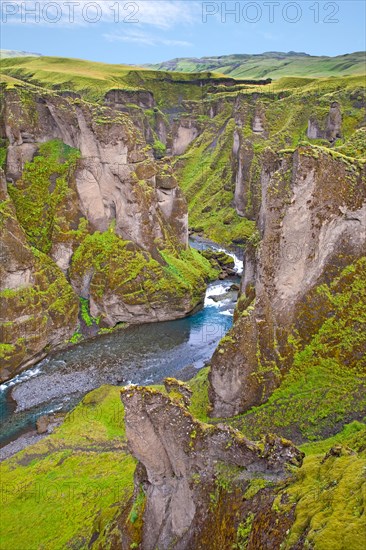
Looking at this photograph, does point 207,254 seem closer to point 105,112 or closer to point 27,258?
point 105,112

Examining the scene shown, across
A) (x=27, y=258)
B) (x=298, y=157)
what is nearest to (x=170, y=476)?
(x=298, y=157)

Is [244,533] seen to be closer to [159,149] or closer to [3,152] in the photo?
[3,152]

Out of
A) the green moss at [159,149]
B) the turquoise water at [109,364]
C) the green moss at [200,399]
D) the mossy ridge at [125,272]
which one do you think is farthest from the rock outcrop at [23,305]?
the green moss at [159,149]

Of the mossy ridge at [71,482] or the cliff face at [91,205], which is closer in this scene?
the mossy ridge at [71,482]

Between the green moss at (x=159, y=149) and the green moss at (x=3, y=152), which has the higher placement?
the green moss at (x=159, y=149)

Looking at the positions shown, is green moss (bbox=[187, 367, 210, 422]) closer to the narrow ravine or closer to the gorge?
the gorge

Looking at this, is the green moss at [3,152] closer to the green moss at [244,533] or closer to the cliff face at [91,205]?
the cliff face at [91,205]

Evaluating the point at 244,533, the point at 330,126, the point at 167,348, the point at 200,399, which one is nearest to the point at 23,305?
the point at 167,348
